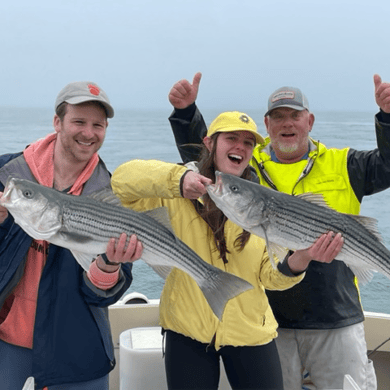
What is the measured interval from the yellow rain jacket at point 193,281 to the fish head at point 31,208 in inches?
20.9

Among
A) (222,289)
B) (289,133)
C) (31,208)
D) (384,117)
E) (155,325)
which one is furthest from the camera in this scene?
(155,325)

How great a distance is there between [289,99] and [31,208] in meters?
2.12

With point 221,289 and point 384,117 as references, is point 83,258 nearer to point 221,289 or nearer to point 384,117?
point 221,289

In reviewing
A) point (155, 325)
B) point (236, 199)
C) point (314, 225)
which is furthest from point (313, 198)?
point (155, 325)

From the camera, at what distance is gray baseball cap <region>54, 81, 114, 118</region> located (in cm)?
290

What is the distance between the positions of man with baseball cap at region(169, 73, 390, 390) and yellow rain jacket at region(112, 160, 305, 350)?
55cm

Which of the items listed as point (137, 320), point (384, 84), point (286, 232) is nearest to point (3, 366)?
point (286, 232)

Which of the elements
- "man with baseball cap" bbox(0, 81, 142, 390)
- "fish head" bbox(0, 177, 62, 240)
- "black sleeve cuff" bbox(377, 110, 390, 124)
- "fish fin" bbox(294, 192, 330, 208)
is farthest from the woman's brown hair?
"black sleeve cuff" bbox(377, 110, 390, 124)

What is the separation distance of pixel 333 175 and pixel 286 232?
993mm

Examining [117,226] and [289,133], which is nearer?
[117,226]

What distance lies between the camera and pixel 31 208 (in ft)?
8.32

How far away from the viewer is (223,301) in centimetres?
278

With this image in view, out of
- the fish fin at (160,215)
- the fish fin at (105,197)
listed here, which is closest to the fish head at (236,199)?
the fish fin at (160,215)

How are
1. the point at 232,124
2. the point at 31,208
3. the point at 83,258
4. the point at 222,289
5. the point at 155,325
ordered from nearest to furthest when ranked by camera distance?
the point at 31,208 < the point at 83,258 < the point at 222,289 < the point at 232,124 < the point at 155,325
